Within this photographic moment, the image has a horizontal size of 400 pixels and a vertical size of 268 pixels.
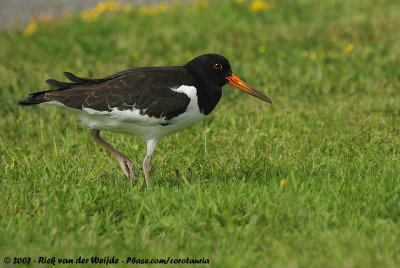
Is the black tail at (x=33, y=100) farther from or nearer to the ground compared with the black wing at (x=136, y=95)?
nearer to the ground

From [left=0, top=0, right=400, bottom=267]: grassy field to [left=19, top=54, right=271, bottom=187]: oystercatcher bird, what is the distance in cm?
47

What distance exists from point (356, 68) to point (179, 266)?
563 cm

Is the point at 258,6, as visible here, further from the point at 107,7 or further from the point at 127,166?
the point at 127,166

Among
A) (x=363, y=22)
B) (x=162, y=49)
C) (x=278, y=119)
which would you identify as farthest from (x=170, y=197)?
(x=363, y=22)

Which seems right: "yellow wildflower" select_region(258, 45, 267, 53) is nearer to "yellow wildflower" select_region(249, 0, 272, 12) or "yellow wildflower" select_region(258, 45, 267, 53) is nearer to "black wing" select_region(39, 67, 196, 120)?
"yellow wildflower" select_region(249, 0, 272, 12)

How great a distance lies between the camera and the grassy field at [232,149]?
13.9 ft

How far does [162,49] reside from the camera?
989 centimetres

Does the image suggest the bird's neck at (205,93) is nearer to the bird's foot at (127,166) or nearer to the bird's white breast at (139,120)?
the bird's white breast at (139,120)

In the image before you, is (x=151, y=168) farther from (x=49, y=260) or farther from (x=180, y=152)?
(x=49, y=260)

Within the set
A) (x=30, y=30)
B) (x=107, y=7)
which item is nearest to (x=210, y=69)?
(x=30, y=30)

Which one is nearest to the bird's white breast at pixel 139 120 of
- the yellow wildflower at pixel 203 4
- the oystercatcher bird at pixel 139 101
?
the oystercatcher bird at pixel 139 101

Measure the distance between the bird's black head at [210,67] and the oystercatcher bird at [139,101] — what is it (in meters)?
0.14

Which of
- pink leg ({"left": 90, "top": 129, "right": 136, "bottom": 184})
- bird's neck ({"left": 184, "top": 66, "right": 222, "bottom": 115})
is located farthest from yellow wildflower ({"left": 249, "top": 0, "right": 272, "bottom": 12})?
pink leg ({"left": 90, "top": 129, "right": 136, "bottom": 184})

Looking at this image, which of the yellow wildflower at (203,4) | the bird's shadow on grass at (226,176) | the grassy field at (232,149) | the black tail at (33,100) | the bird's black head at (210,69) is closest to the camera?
the grassy field at (232,149)
